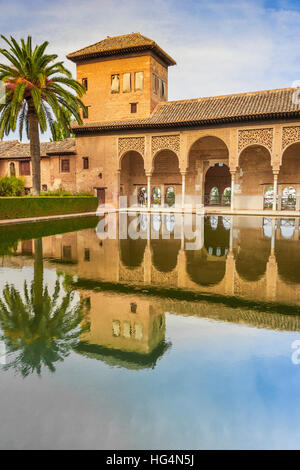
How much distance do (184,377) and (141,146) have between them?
2362 cm

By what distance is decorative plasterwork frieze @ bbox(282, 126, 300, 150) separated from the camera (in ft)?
67.6

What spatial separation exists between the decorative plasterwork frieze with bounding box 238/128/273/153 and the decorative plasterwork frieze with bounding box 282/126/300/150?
75 centimetres

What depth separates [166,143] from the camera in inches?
950

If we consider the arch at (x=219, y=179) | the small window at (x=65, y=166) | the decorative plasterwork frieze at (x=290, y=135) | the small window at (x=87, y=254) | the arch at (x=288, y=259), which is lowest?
the arch at (x=288, y=259)

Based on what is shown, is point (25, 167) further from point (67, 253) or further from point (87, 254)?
point (87, 254)

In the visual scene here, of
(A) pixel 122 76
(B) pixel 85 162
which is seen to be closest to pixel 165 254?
(B) pixel 85 162

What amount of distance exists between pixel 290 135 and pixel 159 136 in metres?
8.65

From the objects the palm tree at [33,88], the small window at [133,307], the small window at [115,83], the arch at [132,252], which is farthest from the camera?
the small window at [115,83]

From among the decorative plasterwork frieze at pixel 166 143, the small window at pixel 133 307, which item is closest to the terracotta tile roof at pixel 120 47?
the decorative plasterwork frieze at pixel 166 143

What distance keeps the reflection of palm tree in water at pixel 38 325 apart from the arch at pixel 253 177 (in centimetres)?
2274

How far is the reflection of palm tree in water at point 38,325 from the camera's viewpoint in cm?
292

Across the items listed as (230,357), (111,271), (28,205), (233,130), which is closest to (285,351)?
(230,357)

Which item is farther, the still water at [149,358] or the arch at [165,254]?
the arch at [165,254]

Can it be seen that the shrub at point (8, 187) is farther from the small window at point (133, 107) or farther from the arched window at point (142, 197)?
the arched window at point (142, 197)
